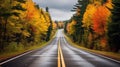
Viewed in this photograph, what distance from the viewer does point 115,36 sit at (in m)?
45.5

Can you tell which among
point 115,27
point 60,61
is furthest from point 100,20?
point 60,61

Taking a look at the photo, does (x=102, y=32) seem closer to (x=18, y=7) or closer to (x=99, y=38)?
(x=99, y=38)

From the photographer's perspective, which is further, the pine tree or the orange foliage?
the orange foliage

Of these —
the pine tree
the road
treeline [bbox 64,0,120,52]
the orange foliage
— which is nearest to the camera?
the road

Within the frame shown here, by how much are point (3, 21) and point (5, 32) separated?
196 centimetres

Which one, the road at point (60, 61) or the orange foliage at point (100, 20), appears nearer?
the road at point (60, 61)

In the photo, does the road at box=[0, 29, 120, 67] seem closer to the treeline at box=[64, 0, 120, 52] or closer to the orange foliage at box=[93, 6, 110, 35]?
the treeline at box=[64, 0, 120, 52]

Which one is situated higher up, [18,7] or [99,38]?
[18,7]

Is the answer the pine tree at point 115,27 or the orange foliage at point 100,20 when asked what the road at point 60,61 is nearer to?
the pine tree at point 115,27

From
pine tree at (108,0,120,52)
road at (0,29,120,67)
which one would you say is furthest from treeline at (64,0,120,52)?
road at (0,29,120,67)

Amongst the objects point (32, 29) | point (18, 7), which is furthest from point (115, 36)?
point (32, 29)

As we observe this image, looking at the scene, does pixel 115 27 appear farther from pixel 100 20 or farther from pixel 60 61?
pixel 60 61

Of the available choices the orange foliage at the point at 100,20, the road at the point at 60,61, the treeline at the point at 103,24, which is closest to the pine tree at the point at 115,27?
the treeline at the point at 103,24

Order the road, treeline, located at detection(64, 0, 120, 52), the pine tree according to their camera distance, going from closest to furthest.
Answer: the road < the pine tree < treeline, located at detection(64, 0, 120, 52)
